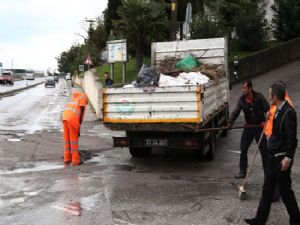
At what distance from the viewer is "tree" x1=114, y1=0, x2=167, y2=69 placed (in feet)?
78.1

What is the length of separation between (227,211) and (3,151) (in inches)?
278

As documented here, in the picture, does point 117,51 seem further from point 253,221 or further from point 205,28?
point 253,221

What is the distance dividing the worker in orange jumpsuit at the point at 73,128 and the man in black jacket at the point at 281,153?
17.9ft

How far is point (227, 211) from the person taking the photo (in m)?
6.84

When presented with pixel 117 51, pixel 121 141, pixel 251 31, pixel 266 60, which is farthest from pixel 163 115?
pixel 251 31

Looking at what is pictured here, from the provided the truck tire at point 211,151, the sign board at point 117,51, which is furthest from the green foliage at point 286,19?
the truck tire at point 211,151

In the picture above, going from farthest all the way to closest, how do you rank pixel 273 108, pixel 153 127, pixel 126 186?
pixel 153 127, pixel 126 186, pixel 273 108

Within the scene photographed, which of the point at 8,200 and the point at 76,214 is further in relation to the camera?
the point at 8,200

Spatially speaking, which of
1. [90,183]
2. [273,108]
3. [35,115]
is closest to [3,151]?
[90,183]

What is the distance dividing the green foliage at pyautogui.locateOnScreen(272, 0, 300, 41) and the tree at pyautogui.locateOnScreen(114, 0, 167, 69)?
9.45 meters

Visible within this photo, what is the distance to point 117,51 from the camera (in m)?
20.7

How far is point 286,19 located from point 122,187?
25.9 meters

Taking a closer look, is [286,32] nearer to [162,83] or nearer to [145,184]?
[162,83]

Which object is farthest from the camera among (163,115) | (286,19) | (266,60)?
(286,19)
